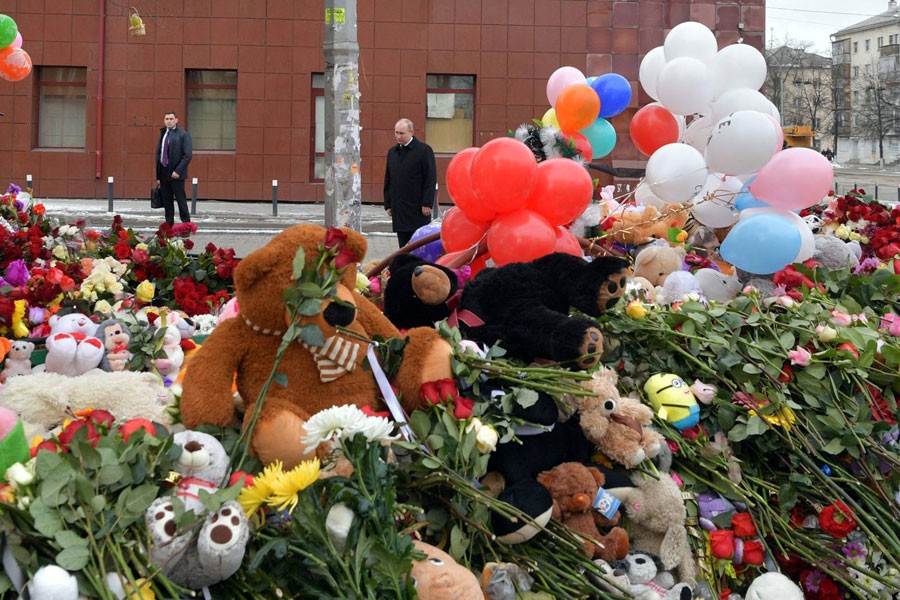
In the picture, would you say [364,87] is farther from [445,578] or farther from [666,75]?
[445,578]

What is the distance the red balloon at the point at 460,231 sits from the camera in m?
3.78

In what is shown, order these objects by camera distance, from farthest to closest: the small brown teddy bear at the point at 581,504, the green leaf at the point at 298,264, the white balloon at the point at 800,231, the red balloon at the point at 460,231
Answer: the white balloon at the point at 800,231 → the red balloon at the point at 460,231 → the small brown teddy bear at the point at 581,504 → the green leaf at the point at 298,264

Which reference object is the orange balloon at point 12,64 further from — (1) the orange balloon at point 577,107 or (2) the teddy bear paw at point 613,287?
(2) the teddy bear paw at point 613,287

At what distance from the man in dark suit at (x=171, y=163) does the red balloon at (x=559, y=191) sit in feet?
37.2

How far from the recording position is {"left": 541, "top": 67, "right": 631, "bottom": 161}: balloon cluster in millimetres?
5551

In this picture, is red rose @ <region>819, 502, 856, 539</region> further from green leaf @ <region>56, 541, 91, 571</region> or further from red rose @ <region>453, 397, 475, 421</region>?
green leaf @ <region>56, 541, 91, 571</region>

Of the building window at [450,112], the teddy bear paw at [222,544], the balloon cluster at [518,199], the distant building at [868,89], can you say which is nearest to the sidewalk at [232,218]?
the building window at [450,112]

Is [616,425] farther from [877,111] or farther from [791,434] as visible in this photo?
[877,111]

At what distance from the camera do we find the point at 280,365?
2457mm

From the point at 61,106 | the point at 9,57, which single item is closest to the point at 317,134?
the point at 61,106

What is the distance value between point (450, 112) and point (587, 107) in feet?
50.6

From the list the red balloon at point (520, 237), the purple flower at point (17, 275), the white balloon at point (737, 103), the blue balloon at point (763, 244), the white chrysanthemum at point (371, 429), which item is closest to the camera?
the white chrysanthemum at point (371, 429)

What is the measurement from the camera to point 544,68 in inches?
792

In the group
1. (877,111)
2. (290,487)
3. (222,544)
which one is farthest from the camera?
(877,111)
